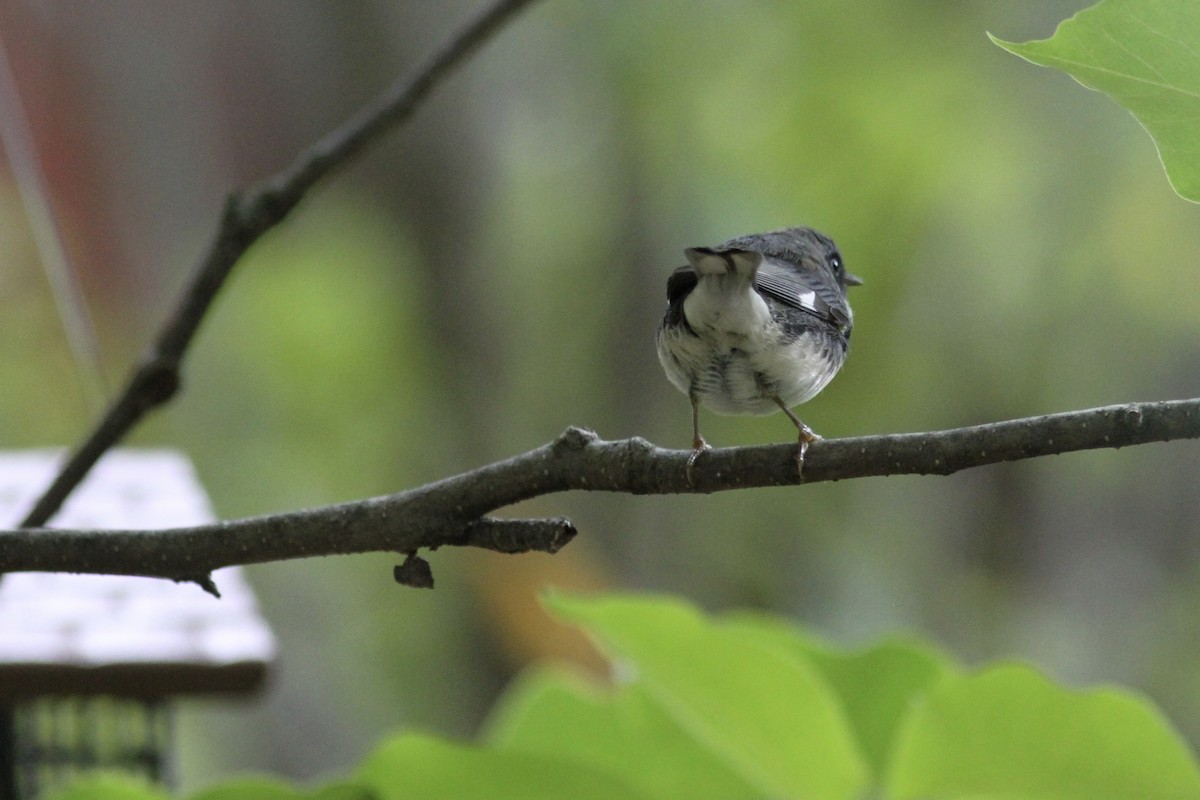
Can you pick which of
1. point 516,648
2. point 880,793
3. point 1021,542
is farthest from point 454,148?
point 880,793

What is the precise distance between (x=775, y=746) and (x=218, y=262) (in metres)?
0.51

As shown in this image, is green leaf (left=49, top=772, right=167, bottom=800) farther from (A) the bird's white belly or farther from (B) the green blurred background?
(B) the green blurred background

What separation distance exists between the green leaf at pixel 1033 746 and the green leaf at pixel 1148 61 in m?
0.25

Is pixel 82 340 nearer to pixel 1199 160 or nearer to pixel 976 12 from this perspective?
pixel 1199 160

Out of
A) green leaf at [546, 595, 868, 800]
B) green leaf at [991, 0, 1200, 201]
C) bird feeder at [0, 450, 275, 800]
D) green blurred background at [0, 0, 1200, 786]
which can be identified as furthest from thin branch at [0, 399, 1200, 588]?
green blurred background at [0, 0, 1200, 786]

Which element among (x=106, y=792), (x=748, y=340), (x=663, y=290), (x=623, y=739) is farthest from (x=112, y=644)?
(x=663, y=290)

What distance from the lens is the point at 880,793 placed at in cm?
59

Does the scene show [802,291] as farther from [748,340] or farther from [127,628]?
[127,628]

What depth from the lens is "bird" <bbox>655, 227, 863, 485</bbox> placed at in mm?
850

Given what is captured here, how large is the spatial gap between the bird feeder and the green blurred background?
2.23m

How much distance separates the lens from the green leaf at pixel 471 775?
1.80 feet

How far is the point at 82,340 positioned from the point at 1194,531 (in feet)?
11.4

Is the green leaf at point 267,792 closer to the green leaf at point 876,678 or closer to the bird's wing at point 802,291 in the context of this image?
the green leaf at point 876,678

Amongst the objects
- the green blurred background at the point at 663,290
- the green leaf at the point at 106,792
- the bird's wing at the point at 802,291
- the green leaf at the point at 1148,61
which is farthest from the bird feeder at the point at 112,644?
the green blurred background at the point at 663,290
